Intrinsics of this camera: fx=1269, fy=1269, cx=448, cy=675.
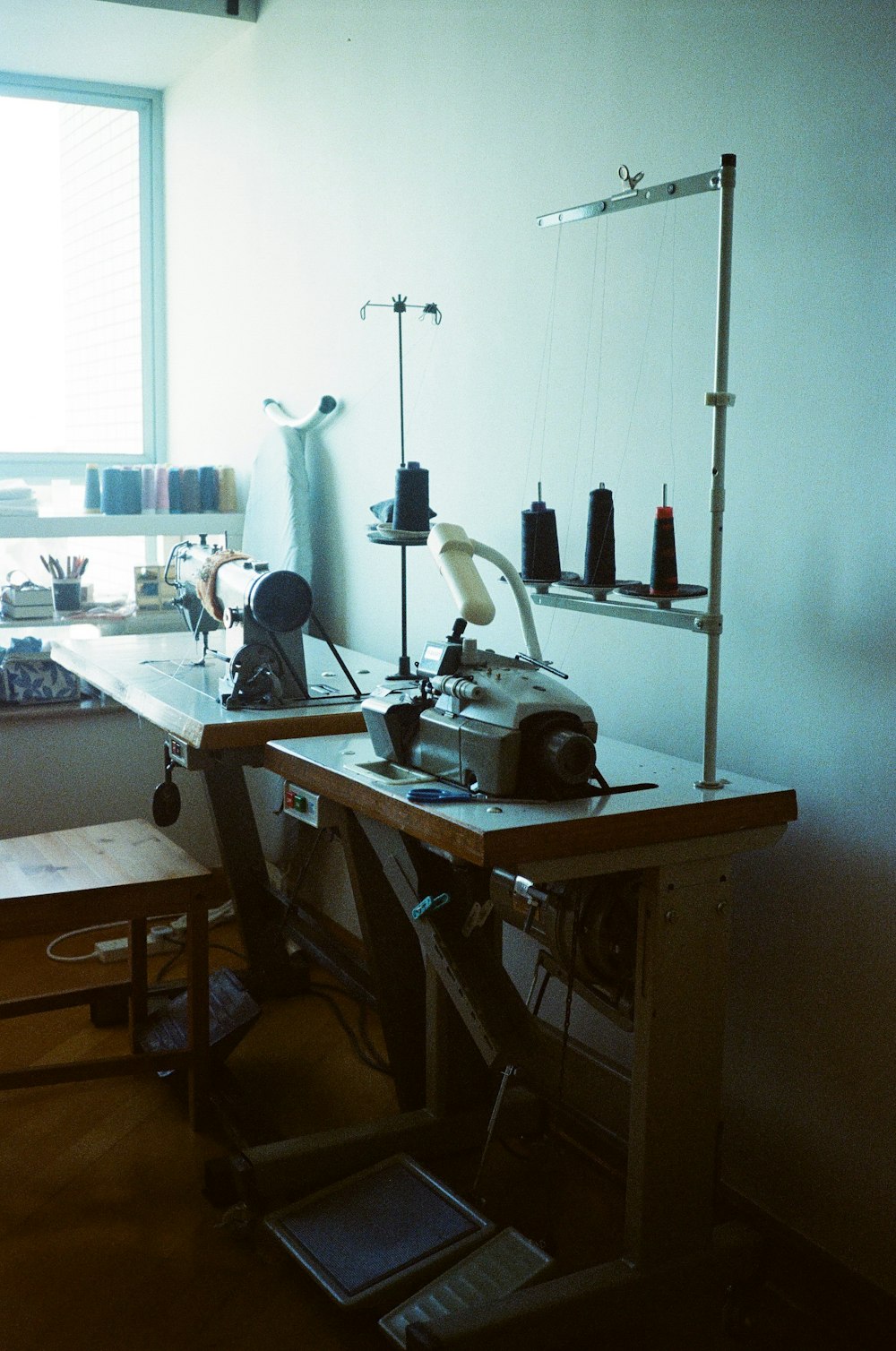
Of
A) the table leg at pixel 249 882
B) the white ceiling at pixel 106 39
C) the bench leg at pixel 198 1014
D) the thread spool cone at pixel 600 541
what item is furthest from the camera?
the white ceiling at pixel 106 39

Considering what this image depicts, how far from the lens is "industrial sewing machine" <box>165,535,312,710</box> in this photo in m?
2.33

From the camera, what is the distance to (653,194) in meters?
1.80

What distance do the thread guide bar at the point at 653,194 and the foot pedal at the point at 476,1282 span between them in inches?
60.9

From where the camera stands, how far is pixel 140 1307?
1972 millimetres

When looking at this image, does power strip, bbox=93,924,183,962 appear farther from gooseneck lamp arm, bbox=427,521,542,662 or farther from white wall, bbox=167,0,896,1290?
gooseneck lamp arm, bbox=427,521,542,662

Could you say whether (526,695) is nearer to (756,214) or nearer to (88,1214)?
(756,214)

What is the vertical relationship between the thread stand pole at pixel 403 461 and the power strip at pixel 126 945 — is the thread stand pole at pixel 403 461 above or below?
above

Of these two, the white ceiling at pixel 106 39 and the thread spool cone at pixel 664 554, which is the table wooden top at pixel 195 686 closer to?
the thread spool cone at pixel 664 554

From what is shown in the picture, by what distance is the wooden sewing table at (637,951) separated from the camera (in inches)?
66.1

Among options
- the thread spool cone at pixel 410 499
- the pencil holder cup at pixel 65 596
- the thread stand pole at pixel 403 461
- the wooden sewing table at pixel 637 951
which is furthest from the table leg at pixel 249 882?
the pencil holder cup at pixel 65 596

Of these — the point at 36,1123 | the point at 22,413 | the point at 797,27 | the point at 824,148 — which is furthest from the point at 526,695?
the point at 22,413

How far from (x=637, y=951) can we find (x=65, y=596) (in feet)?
8.66

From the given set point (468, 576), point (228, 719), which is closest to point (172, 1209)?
point (228, 719)

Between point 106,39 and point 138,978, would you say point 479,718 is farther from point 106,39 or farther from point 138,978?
point 106,39
